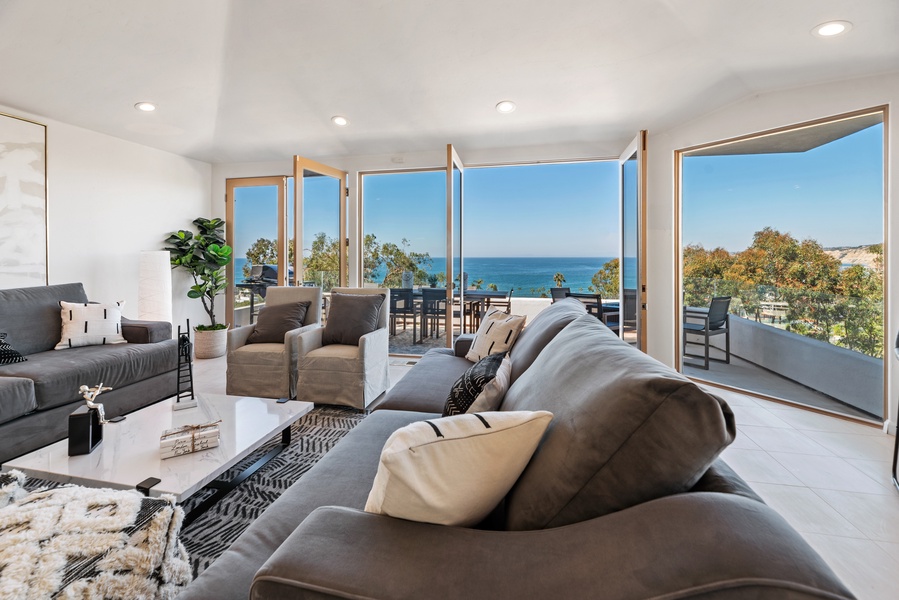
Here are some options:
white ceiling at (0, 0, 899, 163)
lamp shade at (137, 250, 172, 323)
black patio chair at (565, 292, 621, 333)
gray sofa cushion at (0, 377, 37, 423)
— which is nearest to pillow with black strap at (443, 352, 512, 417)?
white ceiling at (0, 0, 899, 163)

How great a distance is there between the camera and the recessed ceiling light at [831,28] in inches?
97.2

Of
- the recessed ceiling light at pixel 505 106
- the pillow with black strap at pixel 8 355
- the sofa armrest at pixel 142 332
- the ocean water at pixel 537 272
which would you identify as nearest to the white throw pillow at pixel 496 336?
the recessed ceiling light at pixel 505 106

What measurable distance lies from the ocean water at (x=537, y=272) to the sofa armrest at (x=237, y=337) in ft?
38.5

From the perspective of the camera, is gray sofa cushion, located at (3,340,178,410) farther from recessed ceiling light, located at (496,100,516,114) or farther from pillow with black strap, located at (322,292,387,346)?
recessed ceiling light, located at (496,100,516,114)

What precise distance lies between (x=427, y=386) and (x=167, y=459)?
1.21m

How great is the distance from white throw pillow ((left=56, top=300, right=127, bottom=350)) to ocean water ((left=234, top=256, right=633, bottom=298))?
1220 cm

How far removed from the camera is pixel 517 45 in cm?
294

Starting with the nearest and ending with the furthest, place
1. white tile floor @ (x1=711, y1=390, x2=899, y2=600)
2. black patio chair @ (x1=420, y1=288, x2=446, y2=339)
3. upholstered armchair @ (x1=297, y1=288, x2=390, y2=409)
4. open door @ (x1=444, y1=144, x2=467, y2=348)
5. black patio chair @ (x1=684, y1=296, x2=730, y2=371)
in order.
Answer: white tile floor @ (x1=711, y1=390, x2=899, y2=600)
upholstered armchair @ (x1=297, y1=288, x2=390, y2=409)
black patio chair @ (x1=684, y1=296, x2=730, y2=371)
open door @ (x1=444, y1=144, x2=467, y2=348)
black patio chair @ (x1=420, y1=288, x2=446, y2=339)

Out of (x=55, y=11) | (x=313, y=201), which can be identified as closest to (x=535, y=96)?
(x=313, y=201)

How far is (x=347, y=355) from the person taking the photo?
10.7ft

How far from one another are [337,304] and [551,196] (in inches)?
437

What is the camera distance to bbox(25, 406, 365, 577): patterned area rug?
1.70 meters

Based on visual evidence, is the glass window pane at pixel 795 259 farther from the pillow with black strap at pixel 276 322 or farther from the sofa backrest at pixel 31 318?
the sofa backrest at pixel 31 318

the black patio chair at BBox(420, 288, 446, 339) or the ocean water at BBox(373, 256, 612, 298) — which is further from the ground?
the ocean water at BBox(373, 256, 612, 298)
